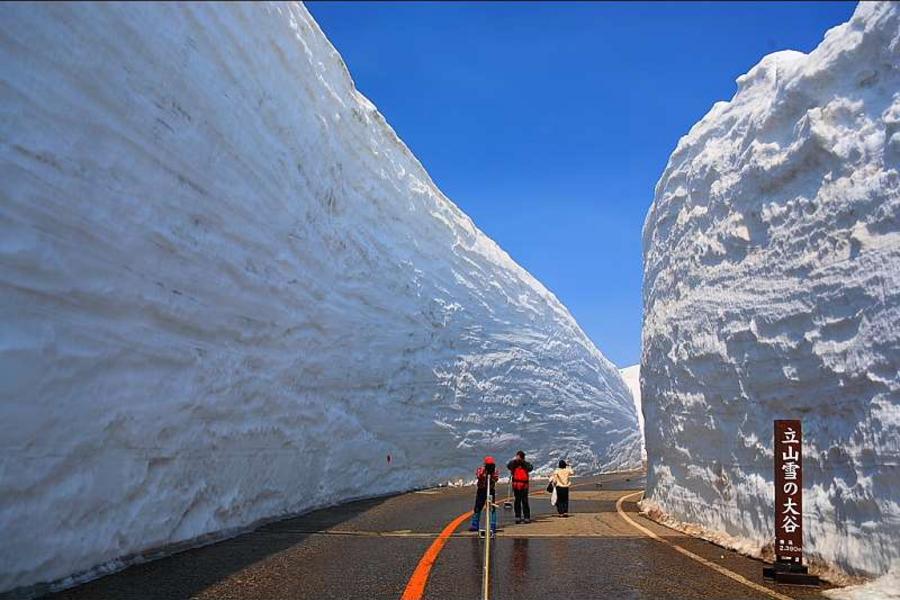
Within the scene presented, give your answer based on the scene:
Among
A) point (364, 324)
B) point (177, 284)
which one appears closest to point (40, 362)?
point (177, 284)

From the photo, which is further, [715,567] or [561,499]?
[561,499]

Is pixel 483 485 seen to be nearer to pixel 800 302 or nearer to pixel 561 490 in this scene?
pixel 561 490

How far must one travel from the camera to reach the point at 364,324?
58.6ft

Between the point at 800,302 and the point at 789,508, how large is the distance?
2.33m

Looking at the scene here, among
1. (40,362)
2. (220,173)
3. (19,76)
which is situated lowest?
(40,362)

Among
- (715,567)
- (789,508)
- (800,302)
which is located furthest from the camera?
(800,302)

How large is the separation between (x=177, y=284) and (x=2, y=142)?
3.16m

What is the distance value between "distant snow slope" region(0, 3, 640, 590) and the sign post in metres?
6.13

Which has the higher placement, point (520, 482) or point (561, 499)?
point (520, 482)

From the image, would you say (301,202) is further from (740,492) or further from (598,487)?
(598,487)

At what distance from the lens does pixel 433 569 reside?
7352 mm

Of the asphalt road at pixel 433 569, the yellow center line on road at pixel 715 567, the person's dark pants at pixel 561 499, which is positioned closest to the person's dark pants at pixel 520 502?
the asphalt road at pixel 433 569

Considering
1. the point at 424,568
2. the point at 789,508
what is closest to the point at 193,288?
the point at 424,568

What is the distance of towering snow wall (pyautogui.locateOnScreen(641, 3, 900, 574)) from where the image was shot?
6.66 meters
